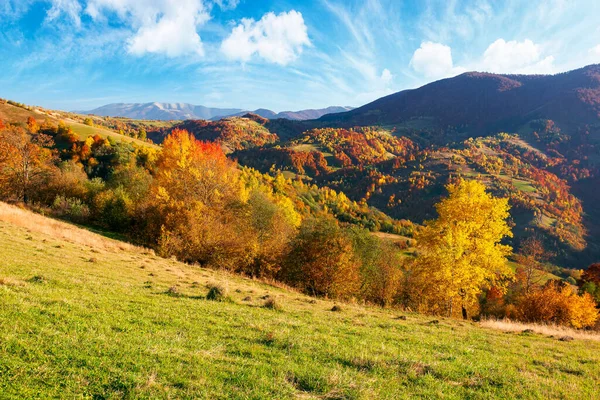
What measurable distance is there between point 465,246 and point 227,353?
2657cm

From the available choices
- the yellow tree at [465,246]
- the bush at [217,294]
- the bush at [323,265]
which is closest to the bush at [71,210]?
the bush at [323,265]

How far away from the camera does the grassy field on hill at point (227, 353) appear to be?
6613mm

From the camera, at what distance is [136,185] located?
6109 cm

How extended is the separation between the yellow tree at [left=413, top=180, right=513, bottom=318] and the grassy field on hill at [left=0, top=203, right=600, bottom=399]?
11.9 m

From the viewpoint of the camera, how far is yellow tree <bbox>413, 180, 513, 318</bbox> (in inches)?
1093

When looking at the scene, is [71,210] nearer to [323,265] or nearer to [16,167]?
[16,167]

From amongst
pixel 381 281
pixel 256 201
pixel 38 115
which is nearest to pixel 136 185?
pixel 256 201

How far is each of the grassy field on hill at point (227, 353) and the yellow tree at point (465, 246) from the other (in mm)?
11853

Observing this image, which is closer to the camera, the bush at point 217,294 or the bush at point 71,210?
the bush at point 217,294

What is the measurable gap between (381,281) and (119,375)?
171 feet

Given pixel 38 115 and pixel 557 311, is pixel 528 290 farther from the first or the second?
pixel 38 115

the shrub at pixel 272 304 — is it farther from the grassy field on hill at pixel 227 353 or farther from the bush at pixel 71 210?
the bush at pixel 71 210

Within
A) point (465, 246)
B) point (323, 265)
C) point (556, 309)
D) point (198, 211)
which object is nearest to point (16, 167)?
point (198, 211)

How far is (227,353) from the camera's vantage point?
8.74 meters
